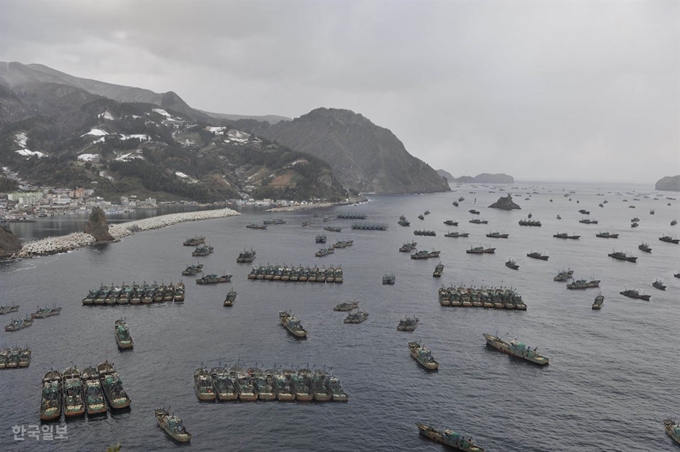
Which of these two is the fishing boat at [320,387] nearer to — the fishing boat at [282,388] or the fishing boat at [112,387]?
the fishing boat at [282,388]

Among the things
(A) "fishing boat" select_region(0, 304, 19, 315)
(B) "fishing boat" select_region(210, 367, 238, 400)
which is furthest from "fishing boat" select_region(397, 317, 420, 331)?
(A) "fishing boat" select_region(0, 304, 19, 315)

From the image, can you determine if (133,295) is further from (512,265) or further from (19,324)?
(512,265)

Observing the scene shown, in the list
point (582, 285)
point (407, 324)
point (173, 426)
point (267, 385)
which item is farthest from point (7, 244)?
point (582, 285)

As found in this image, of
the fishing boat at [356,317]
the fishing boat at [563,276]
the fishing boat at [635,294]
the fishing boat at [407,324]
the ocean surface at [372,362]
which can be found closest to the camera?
the ocean surface at [372,362]

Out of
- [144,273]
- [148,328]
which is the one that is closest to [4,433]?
[148,328]

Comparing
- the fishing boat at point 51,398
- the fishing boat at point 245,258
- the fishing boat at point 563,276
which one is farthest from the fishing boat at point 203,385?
the fishing boat at point 563,276

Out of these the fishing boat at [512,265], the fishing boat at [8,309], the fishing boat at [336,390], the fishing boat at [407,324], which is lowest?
the fishing boat at [336,390]

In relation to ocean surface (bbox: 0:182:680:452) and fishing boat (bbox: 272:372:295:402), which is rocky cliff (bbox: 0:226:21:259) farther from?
fishing boat (bbox: 272:372:295:402)
